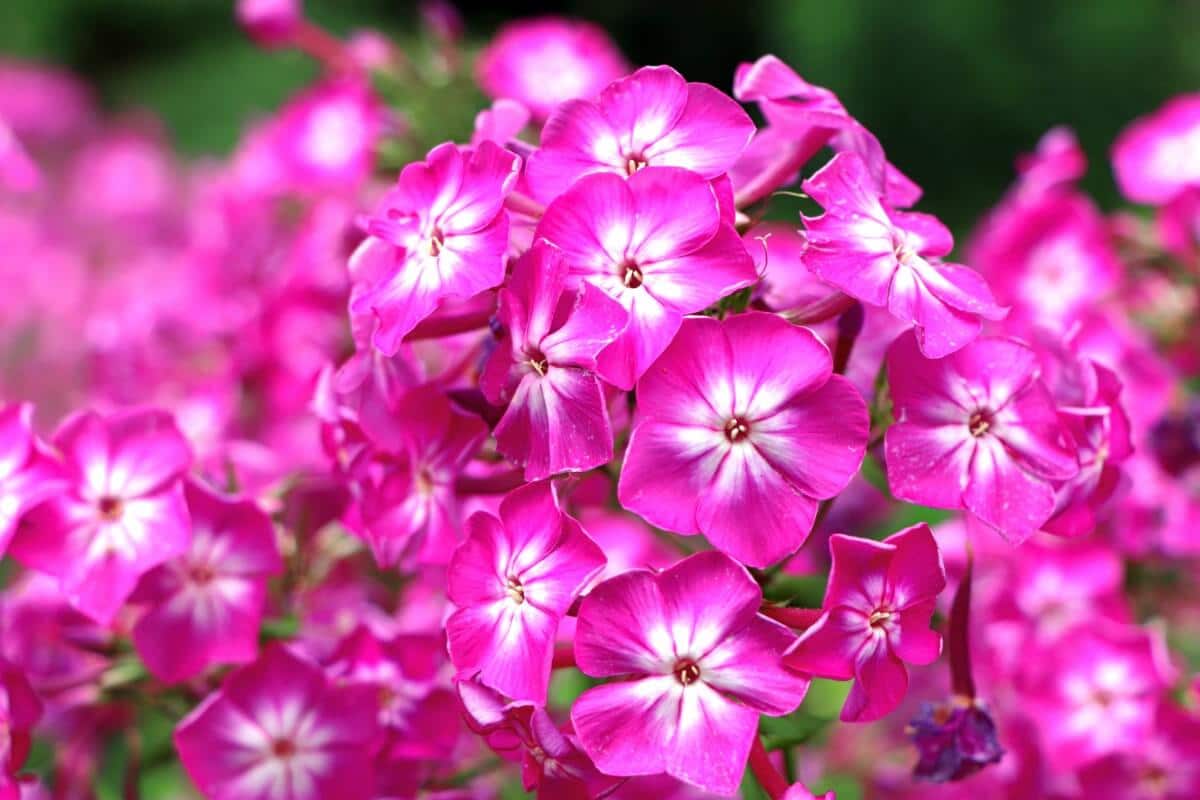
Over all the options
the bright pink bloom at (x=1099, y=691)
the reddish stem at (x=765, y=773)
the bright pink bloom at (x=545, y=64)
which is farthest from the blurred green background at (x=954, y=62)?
the reddish stem at (x=765, y=773)

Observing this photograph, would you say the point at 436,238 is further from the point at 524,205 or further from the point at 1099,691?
the point at 1099,691

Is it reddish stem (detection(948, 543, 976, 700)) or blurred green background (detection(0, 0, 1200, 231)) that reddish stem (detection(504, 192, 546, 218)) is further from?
blurred green background (detection(0, 0, 1200, 231))

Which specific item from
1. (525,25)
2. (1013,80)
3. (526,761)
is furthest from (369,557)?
(1013,80)

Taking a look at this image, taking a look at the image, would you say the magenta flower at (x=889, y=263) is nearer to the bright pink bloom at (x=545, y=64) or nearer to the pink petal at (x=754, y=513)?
the pink petal at (x=754, y=513)

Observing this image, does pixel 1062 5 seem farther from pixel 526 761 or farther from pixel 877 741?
pixel 526 761

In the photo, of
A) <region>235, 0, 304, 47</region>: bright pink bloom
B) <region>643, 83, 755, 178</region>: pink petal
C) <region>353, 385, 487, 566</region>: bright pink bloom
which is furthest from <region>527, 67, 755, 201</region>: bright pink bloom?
<region>235, 0, 304, 47</region>: bright pink bloom

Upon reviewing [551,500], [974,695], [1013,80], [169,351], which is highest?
[551,500]
